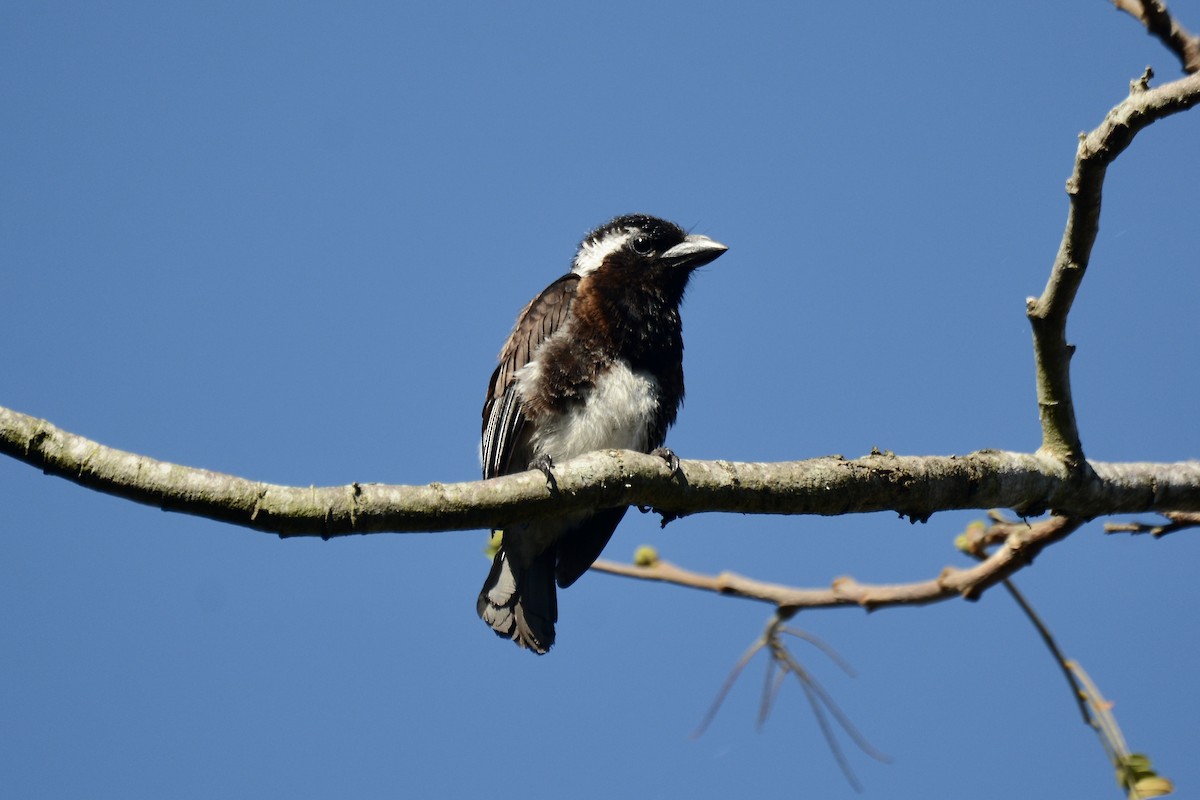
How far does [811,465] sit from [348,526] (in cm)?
146

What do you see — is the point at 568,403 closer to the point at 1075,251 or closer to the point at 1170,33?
the point at 1075,251

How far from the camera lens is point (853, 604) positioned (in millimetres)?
4297

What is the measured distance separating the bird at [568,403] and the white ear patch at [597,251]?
28cm

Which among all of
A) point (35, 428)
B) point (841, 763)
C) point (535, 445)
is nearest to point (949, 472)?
point (841, 763)

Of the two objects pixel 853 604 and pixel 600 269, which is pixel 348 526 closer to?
pixel 853 604

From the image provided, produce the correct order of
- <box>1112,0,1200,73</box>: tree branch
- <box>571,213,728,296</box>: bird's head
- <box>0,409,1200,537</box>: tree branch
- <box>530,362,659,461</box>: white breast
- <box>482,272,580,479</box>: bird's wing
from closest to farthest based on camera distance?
<box>0,409,1200,537</box>: tree branch < <box>1112,0,1200,73</box>: tree branch < <box>530,362,659,461</box>: white breast < <box>482,272,580,479</box>: bird's wing < <box>571,213,728,296</box>: bird's head

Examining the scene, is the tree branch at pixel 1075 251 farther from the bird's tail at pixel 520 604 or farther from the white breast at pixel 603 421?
the bird's tail at pixel 520 604

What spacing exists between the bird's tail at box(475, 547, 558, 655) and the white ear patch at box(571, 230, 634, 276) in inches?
56.3

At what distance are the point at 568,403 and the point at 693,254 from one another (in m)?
1.18

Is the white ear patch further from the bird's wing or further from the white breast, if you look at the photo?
the white breast

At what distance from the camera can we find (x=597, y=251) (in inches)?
224

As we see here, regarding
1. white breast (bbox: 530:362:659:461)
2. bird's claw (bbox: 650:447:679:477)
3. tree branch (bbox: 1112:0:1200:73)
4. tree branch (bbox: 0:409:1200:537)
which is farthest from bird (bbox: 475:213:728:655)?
tree branch (bbox: 1112:0:1200:73)

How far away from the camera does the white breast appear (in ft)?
15.3

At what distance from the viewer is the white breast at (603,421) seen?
15.3 ft
